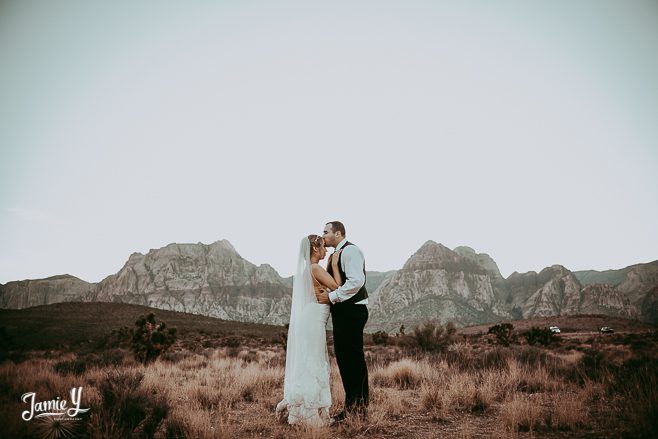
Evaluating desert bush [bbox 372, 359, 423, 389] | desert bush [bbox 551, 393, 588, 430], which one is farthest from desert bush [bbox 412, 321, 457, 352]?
desert bush [bbox 551, 393, 588, 430]

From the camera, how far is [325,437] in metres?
3.82

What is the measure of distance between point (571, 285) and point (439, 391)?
148 meters

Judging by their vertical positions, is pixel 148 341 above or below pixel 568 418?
below

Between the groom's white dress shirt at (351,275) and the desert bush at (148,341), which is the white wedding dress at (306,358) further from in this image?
the desert bush at (148,341)

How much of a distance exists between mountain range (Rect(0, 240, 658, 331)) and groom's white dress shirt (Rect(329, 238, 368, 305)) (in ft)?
358

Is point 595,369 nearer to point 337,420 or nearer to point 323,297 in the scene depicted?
point 337,420

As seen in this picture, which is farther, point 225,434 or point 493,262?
point 493,262

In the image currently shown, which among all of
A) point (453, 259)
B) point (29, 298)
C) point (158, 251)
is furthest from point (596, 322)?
point (29, 298)

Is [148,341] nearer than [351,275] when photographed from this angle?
No

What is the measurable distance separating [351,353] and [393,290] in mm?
136971

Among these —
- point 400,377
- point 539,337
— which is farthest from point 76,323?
point 539,337

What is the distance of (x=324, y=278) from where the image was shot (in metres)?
4.85

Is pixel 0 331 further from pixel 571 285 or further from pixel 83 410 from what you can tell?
pixel 571 285

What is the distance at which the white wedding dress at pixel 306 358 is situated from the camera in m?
4.54
